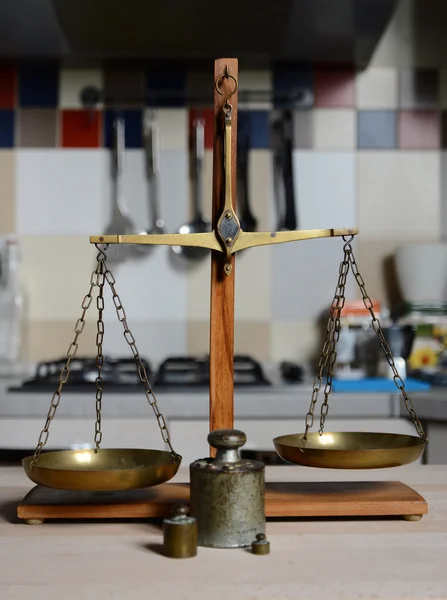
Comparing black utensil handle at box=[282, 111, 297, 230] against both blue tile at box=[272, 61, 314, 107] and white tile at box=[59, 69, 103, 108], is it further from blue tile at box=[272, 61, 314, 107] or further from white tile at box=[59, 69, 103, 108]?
white tile at box=[59, 69, 103, 108]

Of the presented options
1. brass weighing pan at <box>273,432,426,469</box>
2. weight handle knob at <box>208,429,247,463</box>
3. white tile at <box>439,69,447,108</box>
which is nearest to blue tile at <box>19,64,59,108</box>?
white tile at <box>439,69,447,108</box>

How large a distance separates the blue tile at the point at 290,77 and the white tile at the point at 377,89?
150 millimetres

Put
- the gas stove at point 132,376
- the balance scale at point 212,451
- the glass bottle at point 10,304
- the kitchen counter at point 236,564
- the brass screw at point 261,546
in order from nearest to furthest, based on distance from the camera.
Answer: the kitchen counter at point 236,564, the brass screw at point 261,546, the balance scale at point 212,451, the gas stove at point 132,376, the glass bottle at point 10,304

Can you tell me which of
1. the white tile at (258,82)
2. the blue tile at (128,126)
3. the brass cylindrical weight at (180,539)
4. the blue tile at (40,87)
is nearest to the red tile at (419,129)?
the white tile at (258,82)

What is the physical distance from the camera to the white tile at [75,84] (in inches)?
96.0

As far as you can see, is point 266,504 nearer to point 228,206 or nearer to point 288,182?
point 228,206

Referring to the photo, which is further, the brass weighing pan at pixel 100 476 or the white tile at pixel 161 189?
the white tile at pixel 161 189

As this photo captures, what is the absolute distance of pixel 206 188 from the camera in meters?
2.42

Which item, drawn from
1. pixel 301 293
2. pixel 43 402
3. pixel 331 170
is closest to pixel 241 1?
pixel 331 170

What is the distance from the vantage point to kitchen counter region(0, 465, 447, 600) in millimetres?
639

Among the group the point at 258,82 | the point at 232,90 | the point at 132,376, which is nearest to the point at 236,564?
the point at 232,90

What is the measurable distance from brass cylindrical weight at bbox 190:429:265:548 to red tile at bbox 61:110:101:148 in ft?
5.81

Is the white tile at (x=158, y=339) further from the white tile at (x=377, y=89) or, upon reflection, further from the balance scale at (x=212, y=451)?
the balance scale at (x=212, y=451)

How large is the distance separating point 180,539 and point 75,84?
1953mm
